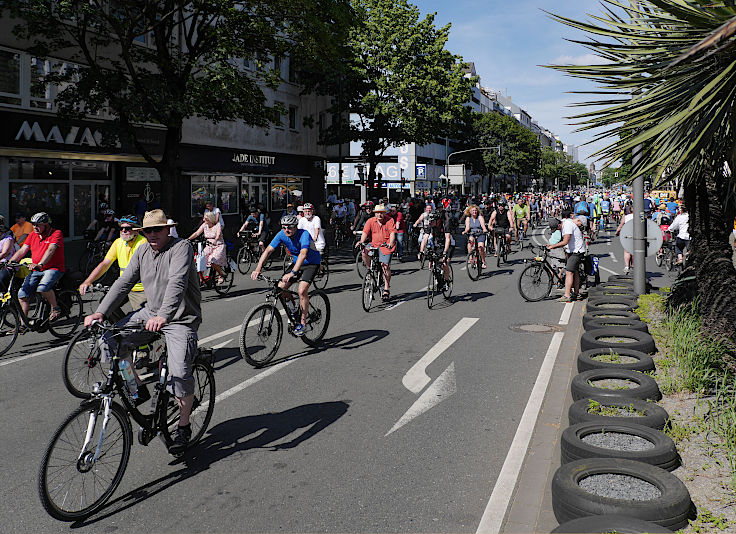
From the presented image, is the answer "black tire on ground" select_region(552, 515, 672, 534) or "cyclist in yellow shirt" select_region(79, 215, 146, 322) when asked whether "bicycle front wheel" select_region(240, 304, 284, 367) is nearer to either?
"cyclist in yellow shirt" select_region(79, 215, 146, 322)

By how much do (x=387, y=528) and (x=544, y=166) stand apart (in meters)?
171

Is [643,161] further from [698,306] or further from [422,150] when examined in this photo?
[422,150]

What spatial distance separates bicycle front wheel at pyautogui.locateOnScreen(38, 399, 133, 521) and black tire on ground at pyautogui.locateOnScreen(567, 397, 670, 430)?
11.6 ft

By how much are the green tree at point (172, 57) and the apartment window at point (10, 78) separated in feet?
2.89

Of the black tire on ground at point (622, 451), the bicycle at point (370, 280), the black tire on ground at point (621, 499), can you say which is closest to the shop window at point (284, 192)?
the bicycle at point (370, 280)

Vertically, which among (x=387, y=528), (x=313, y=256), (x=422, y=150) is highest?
(x=422, y=150)

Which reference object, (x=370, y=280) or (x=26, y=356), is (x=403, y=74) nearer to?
(x=370, y=280)

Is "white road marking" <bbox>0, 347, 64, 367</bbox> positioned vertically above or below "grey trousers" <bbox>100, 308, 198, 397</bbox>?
below

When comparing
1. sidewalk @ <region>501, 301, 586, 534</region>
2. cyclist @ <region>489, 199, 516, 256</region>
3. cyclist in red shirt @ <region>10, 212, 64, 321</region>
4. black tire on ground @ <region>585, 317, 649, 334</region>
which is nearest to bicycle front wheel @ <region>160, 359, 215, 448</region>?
sidewalk @ <region>501, 301, 586, 534</region>

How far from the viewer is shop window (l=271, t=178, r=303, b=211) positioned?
3928 cm

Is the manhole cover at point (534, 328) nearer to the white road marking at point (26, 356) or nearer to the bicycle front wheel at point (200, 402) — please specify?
the bicycle front wheel at point (200, 402)

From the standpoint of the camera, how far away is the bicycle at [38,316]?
9.07 metres

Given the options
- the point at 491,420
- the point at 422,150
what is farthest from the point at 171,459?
the point at 422,150

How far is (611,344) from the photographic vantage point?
793 cm
